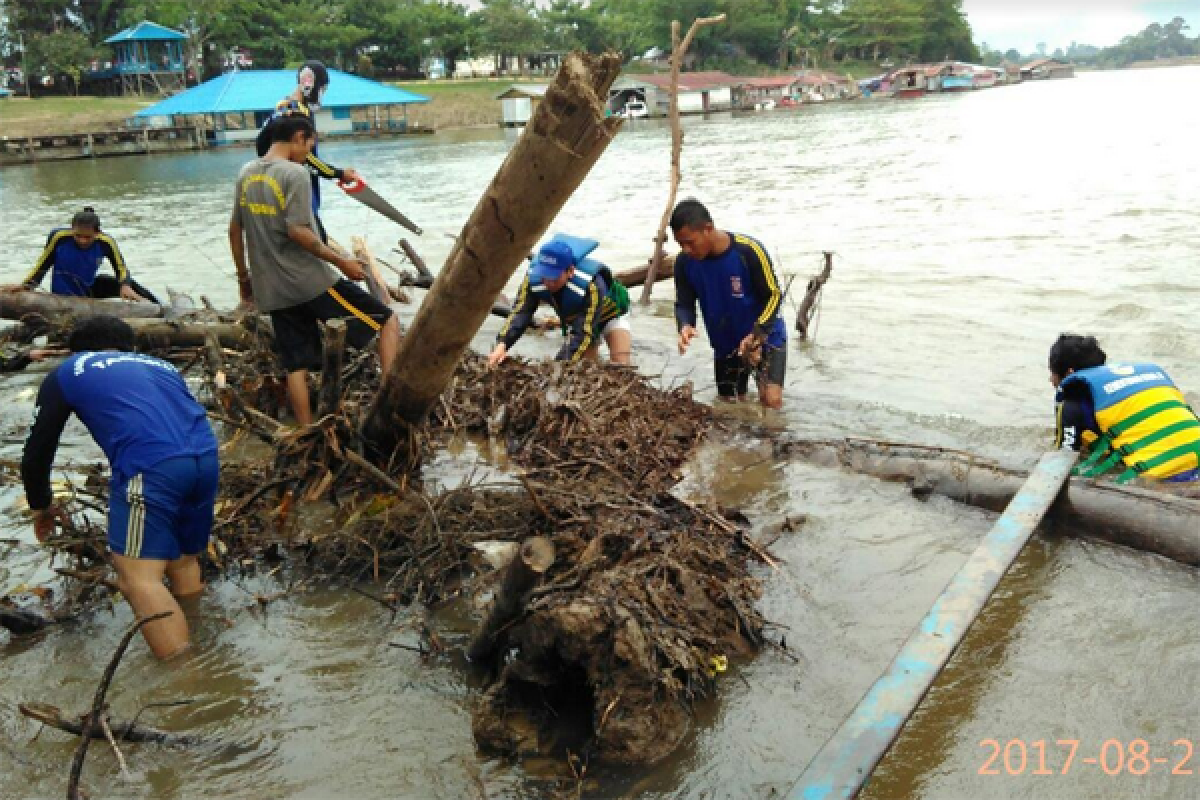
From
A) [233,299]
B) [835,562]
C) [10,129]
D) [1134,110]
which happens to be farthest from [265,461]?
[1134,110]

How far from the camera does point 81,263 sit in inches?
361

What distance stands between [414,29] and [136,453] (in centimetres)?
7140

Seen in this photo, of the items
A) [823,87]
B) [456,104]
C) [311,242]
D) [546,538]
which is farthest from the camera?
[823,87]

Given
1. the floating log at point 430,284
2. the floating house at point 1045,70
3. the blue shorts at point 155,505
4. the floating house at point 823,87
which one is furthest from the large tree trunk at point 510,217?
the floating house at point 1045,70

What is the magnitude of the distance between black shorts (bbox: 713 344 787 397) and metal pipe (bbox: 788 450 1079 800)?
2883 mm

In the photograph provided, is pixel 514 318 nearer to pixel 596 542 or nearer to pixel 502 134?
pixel 596 542

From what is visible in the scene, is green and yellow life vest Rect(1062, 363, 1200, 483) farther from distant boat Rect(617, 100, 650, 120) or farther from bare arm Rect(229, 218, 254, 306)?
distant boat Rect(617, 100, 650, 120)

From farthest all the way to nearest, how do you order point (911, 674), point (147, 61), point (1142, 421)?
point (147, 61)
point (1142, 421)
point (911, 674)

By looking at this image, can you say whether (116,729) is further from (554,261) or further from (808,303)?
(808,303)

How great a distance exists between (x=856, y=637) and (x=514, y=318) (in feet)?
11.3

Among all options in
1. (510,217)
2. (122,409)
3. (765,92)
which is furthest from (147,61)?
(510,217)

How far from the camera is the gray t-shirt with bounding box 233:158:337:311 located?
17.7ft

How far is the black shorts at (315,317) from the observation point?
18.7 ft

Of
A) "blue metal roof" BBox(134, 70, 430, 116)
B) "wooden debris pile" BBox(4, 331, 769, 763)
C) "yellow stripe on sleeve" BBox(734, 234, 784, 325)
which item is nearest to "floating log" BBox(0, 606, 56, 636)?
"wooden debris pile" BBox(4, 331, 769, 763)
